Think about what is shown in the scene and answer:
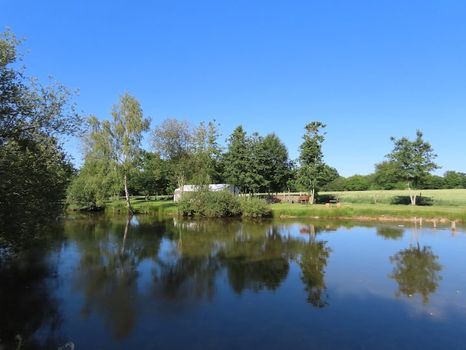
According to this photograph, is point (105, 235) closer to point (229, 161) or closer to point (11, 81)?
point (11, 81)

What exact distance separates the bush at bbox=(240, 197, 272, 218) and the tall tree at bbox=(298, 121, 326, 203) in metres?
9.13

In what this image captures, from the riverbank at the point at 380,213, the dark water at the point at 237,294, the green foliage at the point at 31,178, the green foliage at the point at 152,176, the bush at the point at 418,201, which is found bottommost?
the dark water at the point at 237,294

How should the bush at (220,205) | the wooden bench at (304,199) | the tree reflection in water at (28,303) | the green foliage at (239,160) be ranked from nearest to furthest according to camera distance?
the tree reflection in water at (28,303), the bush at (220,205), the green foliage at (239,160), the wooden bench at (304,199)

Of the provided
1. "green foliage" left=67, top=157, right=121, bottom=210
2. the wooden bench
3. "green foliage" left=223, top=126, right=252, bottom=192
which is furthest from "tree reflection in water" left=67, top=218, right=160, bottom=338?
the wooden bench

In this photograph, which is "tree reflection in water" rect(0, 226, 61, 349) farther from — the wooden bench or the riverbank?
the wooden bench

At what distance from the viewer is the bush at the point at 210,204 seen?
45312 millimetres

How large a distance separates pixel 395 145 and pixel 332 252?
3071 cm

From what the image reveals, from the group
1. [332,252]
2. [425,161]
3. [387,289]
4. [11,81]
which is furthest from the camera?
[425,161]

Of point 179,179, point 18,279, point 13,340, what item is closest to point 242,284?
point 13,340

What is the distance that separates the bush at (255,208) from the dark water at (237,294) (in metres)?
16.8

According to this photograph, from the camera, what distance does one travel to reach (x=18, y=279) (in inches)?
623

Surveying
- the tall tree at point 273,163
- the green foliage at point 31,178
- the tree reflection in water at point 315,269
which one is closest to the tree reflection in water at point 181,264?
the tree reflection in water at point 315,269

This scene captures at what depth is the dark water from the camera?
1042 centimetres

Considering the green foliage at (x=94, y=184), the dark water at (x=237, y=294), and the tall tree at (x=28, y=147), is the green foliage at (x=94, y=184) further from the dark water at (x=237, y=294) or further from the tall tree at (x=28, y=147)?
the tall tree at (x=28, y=147)
